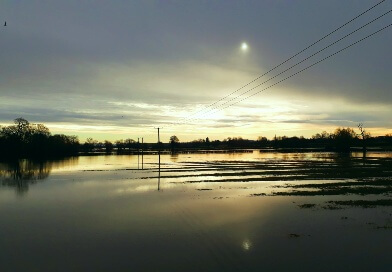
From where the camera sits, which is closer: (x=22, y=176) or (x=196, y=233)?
(x=196, y=233)

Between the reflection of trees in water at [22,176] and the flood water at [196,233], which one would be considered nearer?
the flood water at [196,233]


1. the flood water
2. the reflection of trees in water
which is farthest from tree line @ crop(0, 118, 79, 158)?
the flood water

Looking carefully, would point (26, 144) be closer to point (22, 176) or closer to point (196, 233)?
point (22, 176)

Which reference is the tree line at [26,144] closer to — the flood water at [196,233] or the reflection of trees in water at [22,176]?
the reflection of trees in water at [22,176]

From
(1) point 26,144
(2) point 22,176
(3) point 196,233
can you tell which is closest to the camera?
(3) point 196,233

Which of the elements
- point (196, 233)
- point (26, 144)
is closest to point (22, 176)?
point (196, 233)

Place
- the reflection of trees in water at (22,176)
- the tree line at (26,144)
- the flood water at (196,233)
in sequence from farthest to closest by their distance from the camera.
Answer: the tree line at (26,144) → the reflection of trees in water at (22,176) → the flood water at (196,233)

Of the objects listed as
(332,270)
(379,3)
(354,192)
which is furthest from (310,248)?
(354,192)

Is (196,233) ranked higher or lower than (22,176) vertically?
lower

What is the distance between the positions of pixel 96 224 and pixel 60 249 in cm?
442

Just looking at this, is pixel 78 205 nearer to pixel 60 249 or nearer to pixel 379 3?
pixel 60 249

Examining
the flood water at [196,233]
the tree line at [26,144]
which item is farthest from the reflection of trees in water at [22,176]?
the tree line at [26,144]

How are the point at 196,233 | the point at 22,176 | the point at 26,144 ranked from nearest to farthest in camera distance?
the point at 196,233
the point at 22,176
the point at 26,144

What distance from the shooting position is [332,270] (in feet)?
38.1
